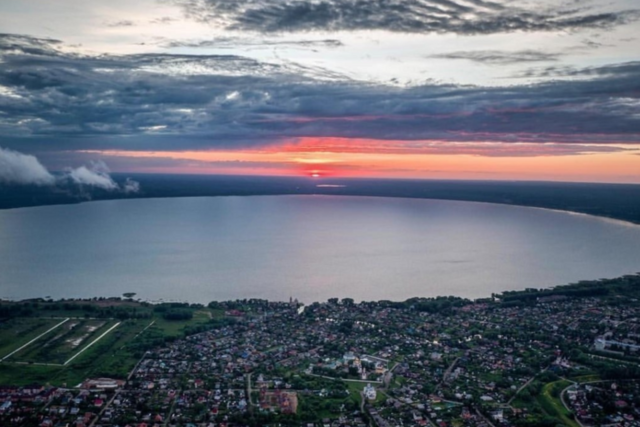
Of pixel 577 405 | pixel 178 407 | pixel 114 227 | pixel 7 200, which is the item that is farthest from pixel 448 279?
pixel 7 200

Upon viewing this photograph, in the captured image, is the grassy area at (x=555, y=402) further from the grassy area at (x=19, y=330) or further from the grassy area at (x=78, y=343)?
the grassy area at (x=19, y=330)

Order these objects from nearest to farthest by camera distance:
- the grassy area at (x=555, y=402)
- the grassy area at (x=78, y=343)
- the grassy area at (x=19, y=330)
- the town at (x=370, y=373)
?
the town at (x=370, y=373)
the grassy area at (x=555, y=402)
the grassy area at (x=78, y=343)
the grassy area at (x=19, y=330)

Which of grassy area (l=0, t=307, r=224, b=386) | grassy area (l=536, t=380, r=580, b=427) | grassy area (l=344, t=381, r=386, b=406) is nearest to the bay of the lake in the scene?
grassy area (l=0, t=307, r=224, b=386)

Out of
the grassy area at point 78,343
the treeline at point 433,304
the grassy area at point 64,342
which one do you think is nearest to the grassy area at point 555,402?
the treeline at point 433,304

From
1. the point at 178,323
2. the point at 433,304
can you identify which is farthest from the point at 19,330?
the point at 433,304

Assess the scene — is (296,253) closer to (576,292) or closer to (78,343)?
(576,292)
